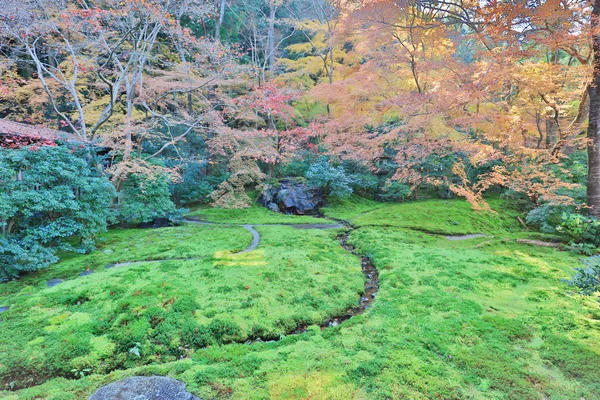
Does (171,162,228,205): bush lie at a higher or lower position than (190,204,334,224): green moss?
higher

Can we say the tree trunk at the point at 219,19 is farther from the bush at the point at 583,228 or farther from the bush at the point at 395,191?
the bush at the point at 583,228

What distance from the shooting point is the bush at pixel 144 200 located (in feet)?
33.4

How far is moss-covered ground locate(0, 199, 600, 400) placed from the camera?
274 cm

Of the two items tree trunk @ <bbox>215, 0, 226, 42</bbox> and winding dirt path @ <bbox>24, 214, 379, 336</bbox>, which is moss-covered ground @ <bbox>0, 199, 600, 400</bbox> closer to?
winding dirt path @ <bbox>24, 214, 379, 336</bbox>

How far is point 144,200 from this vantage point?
10688 mm

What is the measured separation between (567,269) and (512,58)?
4587mm

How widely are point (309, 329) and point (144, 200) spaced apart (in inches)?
366

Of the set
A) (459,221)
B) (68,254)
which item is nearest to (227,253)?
(68,254)

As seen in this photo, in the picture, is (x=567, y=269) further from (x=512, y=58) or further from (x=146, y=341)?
(x=146, y=341)

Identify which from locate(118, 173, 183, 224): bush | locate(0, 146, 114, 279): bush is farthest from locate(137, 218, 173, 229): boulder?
locate(0, 146, 114, 279): bush

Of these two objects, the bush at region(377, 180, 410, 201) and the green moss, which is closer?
the green moss

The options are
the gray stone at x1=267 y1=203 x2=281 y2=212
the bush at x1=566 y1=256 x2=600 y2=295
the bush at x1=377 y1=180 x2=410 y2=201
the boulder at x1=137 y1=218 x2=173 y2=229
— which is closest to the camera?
the bush at x1=566 y1=256 x2=600 y2=295

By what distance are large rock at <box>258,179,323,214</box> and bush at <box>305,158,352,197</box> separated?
0.56 meters

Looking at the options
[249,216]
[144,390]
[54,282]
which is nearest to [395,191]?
[249,216]
